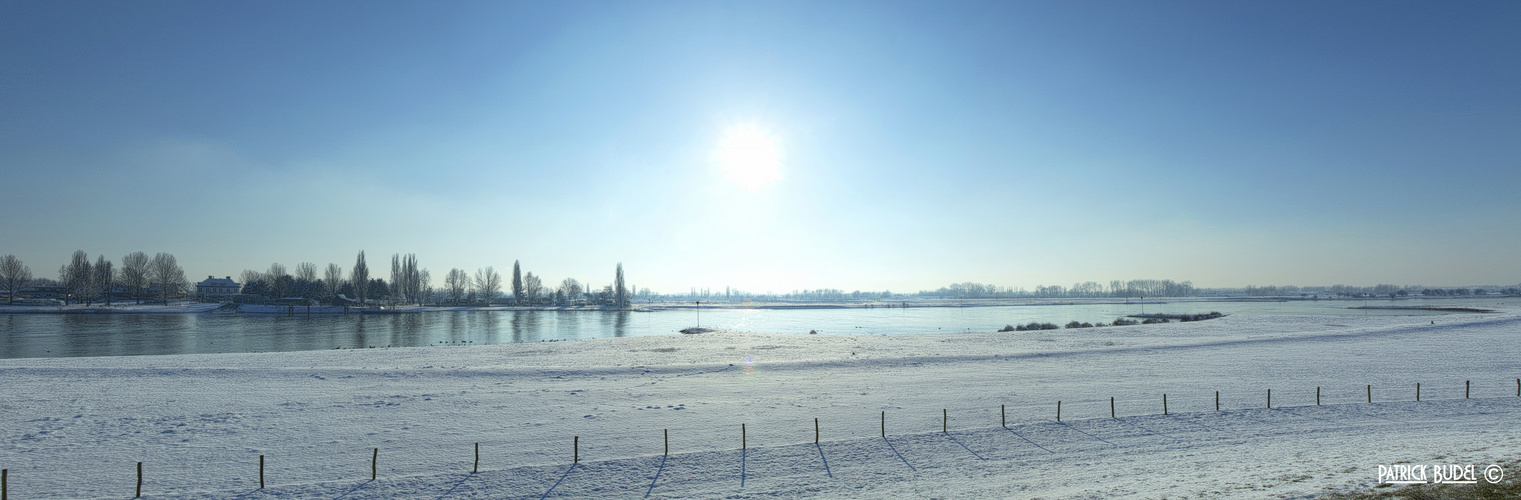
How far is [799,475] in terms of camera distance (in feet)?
48.1

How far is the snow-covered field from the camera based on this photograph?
14.1m

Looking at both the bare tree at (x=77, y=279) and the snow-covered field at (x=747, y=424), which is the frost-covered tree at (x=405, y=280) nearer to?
the bare tree at (x=77, y=279)

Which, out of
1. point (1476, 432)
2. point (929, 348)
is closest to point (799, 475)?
point (1476, 432)

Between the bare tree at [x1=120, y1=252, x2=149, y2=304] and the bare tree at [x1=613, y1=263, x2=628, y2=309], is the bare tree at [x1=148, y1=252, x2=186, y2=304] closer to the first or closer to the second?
the bare tree at [x1=120, y1=252, x2=149, y2=304]

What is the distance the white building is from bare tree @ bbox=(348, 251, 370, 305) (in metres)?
46.6

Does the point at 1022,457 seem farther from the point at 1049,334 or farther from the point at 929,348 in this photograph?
the point at 1049,334

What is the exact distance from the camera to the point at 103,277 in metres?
121

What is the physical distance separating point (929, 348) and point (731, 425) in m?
24.9

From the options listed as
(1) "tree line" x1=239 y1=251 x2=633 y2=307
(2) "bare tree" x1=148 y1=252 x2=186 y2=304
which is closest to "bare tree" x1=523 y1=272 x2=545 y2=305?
(1) "tree line" x1=239 y1=251 x2=633 y2=307

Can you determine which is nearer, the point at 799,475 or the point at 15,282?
the point at 799,475

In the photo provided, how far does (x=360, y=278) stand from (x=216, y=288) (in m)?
58.1

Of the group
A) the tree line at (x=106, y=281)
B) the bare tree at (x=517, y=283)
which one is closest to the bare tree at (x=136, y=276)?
the tree line at (x=106, y=281)

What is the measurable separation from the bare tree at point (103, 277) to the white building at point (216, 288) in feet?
83.7

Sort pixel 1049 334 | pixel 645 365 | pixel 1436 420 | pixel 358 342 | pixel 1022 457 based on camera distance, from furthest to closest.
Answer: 1. pixel 358 342
2. pixel 1049 334
3. pixel 645 365
4. pixel 1436 420
5. pixel 1022 457
